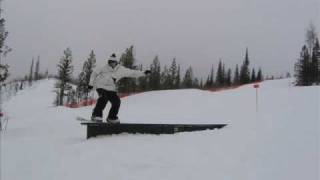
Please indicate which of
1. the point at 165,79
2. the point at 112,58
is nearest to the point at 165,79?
the point at 165,79

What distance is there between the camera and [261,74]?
89188 millimetres

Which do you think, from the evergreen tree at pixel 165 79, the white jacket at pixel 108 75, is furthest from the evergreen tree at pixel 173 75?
the white jacket at pixel 108 75

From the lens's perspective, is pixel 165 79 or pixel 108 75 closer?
pixel 108 75

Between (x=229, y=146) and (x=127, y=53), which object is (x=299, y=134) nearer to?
(x=229, y=146)

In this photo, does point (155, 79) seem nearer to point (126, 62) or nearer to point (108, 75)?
point (126, 62)

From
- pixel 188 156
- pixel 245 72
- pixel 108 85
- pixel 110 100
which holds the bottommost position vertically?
pixel 188 156

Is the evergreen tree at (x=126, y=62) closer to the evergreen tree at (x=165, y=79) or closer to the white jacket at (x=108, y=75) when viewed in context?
the evergreen tree at (x=165, y=79)

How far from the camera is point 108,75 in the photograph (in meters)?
8.78

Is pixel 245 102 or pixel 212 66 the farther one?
pixel 212 66

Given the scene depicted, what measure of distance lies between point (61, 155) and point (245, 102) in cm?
1270

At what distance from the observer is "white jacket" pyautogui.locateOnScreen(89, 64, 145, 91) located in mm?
8758

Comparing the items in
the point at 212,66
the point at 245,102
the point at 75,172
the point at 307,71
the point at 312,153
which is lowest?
the point at 75,172

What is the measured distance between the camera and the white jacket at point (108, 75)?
28.7 feet

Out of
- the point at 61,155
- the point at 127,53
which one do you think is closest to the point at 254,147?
the point at 61,155
